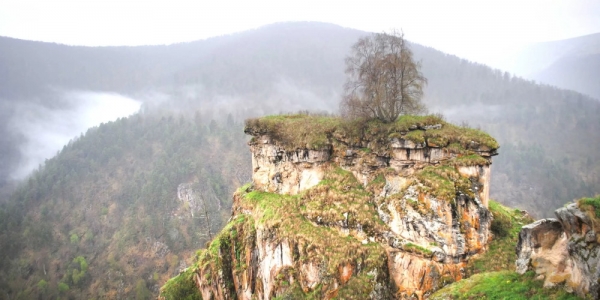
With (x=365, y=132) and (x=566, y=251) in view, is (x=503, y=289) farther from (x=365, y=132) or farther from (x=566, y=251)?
(x=365, y=132)

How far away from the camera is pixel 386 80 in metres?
19.9

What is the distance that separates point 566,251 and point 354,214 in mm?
10099

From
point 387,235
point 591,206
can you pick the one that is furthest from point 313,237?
point 591,206

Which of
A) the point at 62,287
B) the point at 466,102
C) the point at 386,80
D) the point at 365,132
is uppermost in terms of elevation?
the point at 386,80

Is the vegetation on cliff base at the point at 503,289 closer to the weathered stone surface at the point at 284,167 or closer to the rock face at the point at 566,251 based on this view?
the rock face at the point at 566,251

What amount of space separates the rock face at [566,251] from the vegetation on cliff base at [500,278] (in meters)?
0.34

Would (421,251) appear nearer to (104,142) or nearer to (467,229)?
(467,229)

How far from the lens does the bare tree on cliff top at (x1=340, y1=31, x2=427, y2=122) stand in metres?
19.7

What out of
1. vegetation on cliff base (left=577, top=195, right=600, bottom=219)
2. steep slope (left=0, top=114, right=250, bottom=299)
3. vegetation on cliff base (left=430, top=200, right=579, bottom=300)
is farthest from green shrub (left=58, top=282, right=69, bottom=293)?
vegetation on cliff base (left=577, top=195, right=600, bottom=219)

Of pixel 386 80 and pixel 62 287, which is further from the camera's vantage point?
pixel 62 287

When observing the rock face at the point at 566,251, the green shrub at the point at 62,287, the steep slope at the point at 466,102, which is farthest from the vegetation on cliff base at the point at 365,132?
the steep slope at the point at 466,102

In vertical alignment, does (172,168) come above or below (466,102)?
below

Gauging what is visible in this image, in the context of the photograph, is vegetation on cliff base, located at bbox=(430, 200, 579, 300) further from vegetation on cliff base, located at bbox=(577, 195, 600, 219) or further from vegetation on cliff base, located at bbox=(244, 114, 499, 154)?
vegetation on cliff base, located at bbox=(244, 114, 499, 154)

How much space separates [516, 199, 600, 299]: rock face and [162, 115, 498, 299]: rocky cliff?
516 centimetres
